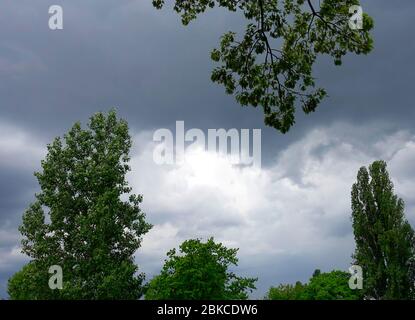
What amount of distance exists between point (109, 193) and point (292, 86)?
2945 cm

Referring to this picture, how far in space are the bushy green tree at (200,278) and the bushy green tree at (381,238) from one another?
1287 centimetres

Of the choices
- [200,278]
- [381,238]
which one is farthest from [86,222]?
[381,238]

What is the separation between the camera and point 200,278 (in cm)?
5156

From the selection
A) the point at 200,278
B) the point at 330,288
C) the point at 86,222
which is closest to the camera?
the point at 86,222

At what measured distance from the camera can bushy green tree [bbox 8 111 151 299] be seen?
4038 centimetres

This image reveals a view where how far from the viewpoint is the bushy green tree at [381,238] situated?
54.5 metres

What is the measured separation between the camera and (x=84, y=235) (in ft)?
134

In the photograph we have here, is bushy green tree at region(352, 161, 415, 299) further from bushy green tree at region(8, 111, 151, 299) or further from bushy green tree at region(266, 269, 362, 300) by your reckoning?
bushy green tree at region(8, 111, 151, 299)

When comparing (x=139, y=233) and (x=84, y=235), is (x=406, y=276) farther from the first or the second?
(x=84, y=235)

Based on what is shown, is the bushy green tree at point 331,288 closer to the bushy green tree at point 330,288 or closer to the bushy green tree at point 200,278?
the bushy green tree at point 330,288

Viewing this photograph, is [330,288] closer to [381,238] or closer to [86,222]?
[381,238]

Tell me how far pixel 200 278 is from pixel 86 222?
14.8 meters
